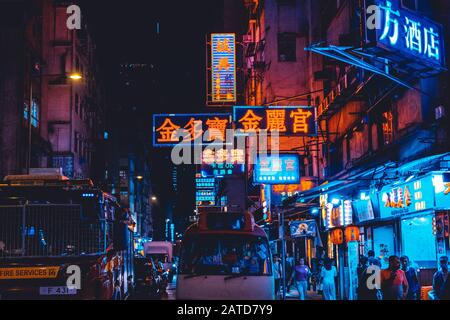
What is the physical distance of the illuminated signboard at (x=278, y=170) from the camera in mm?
27422

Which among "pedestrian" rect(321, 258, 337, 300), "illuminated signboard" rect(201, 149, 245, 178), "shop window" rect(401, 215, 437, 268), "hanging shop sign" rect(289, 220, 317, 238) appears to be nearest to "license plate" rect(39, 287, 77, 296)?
"pedestrian" rect(321, 258, 337, 300)

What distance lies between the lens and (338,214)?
24.3 m

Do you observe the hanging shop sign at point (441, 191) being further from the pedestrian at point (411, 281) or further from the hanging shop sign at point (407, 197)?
the pedestrian at point (411, 281)

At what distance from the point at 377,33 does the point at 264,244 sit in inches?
242

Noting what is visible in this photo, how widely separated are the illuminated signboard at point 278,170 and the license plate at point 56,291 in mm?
16991

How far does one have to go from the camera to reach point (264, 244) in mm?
12484

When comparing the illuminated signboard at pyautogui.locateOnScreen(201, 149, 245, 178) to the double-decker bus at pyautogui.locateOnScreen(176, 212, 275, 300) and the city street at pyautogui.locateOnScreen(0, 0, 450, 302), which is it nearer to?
the city street at pyautogui.locateOnScreen(0, 0, 450, 302)

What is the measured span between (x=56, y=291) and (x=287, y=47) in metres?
31.8

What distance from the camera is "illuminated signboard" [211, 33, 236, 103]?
34875 mm

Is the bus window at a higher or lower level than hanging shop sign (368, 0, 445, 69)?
lower

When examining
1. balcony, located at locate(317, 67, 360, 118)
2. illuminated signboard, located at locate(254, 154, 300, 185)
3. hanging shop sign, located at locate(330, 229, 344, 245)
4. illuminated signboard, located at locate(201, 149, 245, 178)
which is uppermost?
balcony, located at locate(317, 67, 360, 118)

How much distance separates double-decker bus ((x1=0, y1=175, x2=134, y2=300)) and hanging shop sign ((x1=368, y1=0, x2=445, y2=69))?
824cm

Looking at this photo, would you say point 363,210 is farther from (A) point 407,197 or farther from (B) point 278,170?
(B) point 278,170

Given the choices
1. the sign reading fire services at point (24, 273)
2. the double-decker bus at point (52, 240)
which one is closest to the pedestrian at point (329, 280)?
the double-decker bus at point (52, 240)
